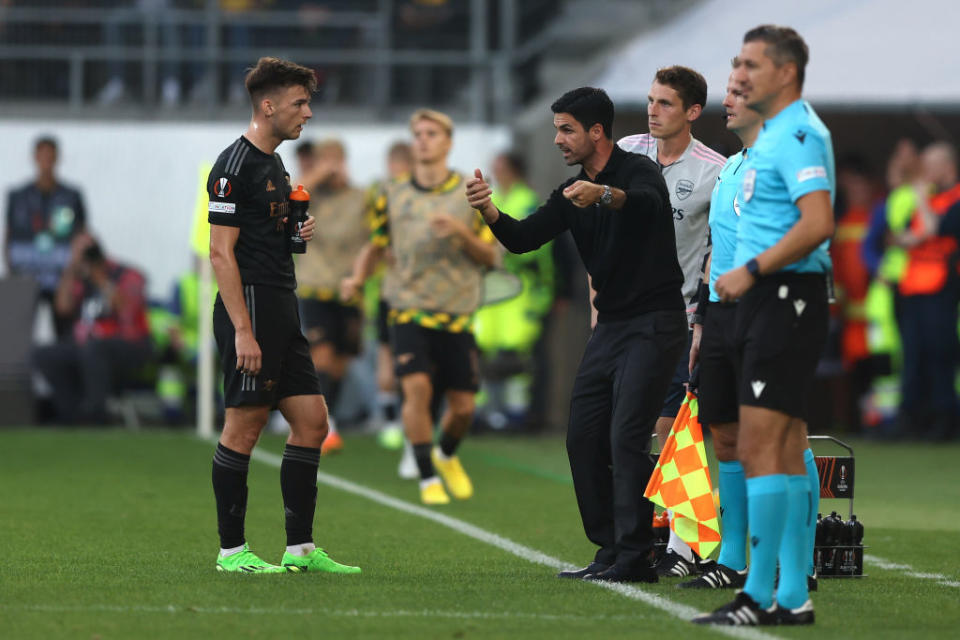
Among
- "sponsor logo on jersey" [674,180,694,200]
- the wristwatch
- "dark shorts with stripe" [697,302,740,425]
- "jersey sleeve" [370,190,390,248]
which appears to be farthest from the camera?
"jersey sleeve" [370,190,390,248]

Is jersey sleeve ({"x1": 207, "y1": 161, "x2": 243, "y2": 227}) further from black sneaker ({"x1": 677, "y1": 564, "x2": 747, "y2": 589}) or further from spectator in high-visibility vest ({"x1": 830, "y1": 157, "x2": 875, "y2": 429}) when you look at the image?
spectator in high-visibility vest ({"x1": 830, "y1": 157, "x2": 875, "y2": 429})

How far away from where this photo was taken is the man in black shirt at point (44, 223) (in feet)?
58.2

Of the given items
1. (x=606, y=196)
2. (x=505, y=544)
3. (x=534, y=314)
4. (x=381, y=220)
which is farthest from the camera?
(x=534, y=314)

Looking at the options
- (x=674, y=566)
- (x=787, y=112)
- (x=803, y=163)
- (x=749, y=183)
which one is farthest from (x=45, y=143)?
(x=803, y=163)

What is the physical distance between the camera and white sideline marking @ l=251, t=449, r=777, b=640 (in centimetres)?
616

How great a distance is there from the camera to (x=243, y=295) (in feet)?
23.3

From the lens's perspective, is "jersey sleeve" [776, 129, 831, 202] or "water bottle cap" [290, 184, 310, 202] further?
"water bottle cap" [290, 184, 310, 202]

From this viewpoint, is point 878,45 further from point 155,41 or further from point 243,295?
point 243,295

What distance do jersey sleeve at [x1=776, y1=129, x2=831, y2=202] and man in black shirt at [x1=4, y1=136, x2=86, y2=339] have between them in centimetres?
1291

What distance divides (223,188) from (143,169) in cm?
1282

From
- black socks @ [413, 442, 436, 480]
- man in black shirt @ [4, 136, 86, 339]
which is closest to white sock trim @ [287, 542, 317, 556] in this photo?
black socks @ [413, 442, 436, 480]

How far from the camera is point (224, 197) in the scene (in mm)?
7020

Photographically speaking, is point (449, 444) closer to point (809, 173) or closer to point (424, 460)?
point (424, 460)

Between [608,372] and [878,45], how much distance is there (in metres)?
10.3
